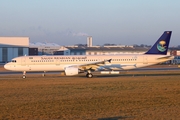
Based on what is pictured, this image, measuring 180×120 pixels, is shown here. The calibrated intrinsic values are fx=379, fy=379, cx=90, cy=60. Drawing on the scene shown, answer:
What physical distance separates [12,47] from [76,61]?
2330 inches

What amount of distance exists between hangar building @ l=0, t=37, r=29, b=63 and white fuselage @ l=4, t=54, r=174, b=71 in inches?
2196

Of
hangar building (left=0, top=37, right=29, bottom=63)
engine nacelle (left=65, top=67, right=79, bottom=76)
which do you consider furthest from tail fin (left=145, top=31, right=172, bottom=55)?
hangar building (left=0, top=37, right=29, bottom=63)

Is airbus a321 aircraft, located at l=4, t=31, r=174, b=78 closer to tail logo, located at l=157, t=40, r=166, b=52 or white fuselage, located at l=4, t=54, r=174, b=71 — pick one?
white fuselage, located at l=4, t=54, r=174, b=71

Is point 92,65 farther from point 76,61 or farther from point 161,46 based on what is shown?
point 161,46

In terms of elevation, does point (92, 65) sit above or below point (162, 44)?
below

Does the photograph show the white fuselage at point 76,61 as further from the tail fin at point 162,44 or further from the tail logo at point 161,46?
the tail logo at point 161,46

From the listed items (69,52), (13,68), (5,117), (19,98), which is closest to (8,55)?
(69,52)

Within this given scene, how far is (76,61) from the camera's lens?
151 ft

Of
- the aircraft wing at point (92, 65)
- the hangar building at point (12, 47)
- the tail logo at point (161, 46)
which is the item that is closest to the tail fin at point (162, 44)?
the tail logo at point (161, 46)

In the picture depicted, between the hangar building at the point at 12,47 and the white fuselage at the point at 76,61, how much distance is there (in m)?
55.8

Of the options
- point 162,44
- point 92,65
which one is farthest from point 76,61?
point 162,44

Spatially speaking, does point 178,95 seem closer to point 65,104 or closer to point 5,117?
point 65,104

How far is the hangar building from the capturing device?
101m

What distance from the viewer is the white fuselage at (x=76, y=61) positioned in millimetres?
45688
